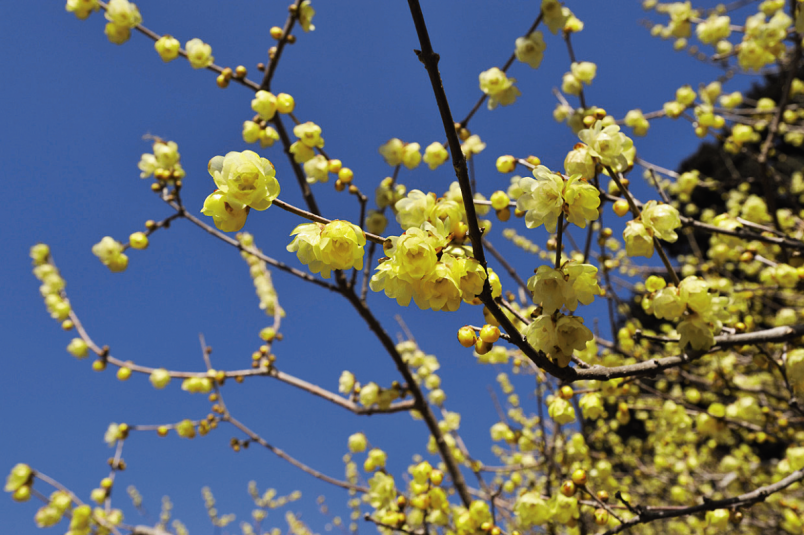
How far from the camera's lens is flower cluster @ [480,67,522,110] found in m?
2.52

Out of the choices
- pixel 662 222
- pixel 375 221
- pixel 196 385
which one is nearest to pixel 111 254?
pixel 196 385

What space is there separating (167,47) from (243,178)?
245cm

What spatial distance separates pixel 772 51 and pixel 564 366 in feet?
12.0

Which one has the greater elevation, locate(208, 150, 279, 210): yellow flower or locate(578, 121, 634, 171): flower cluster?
locate(578, 121, 634, 171): flower cluster

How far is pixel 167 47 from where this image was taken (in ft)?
9.34

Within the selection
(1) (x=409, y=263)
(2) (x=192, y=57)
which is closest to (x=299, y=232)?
(1) (x=409, y=263)

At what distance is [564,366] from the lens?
4.11ft

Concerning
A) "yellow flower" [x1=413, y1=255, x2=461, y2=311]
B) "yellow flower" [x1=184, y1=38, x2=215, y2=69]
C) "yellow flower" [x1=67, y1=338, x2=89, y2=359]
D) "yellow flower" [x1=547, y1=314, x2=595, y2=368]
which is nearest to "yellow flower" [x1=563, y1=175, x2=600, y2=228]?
"yellow flower" [x1=547, y1=314, x2=595, y2=368]

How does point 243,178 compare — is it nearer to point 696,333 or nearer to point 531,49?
point 696,333

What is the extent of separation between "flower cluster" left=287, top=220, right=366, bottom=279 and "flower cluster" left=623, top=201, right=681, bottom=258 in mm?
1011

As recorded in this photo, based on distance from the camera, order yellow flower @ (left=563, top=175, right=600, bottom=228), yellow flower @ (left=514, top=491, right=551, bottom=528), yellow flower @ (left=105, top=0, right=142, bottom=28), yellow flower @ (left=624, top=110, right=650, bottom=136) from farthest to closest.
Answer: yellow flower @ (left=624, top=110, right=650, bottom=136) < yellow flower @ (left=105, top=0, right=142, bottom=28) < yellow flower @ (left=514, top=491, right=551, bottom=528) < yellow flower @ (left=563, top=175, right=600, bottom=228)

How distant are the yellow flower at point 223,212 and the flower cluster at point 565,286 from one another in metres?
0.86

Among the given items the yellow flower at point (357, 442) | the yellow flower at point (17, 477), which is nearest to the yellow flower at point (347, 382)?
the yellow flower at point (357, 442)

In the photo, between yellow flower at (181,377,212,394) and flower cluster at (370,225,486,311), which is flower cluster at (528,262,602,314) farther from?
yellow flower at (181,377,212,394)
